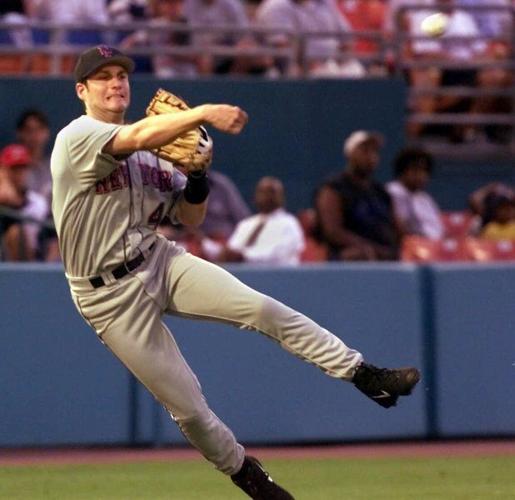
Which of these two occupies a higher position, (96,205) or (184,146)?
(184,146)

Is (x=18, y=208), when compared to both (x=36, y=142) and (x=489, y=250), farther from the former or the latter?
(x=489, y=250)

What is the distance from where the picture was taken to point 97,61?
6.64 metres

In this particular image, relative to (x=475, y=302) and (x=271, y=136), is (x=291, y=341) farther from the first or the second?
(x=271, y=136)

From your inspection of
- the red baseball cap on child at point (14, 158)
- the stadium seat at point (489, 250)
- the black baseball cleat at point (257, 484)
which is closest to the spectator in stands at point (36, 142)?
the red baseball cap on child at point (14, 158)

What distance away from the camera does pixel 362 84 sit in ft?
50.2

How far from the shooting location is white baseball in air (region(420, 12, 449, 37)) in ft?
52.0

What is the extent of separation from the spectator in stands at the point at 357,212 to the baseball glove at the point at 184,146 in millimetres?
5736

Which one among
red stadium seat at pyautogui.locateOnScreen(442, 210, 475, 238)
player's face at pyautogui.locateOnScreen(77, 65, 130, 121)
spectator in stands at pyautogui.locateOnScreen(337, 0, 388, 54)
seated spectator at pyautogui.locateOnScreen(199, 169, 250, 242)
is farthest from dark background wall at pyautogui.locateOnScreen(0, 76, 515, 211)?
player's face at pyautogui.locateOnScreen(77, 65, 130, 121)

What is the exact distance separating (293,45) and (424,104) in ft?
6.53

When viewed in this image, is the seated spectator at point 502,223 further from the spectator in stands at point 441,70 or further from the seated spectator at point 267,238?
the seated spectator at point 267,238

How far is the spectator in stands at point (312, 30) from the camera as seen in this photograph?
49.2 feet

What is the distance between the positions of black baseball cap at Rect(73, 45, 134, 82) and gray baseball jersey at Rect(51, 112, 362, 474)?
8.7 inches

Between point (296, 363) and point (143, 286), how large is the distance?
3.75m

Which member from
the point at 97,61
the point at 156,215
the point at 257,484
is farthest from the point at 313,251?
the point at 97,61
